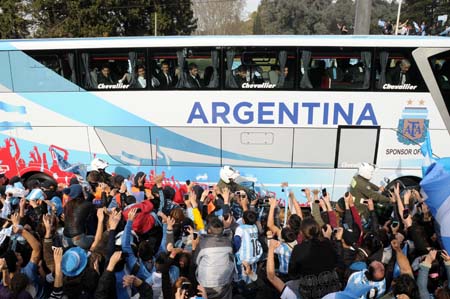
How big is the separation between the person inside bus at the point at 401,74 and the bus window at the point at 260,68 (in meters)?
1.93

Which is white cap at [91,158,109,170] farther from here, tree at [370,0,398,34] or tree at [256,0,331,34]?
tree at [256,0,331,34]

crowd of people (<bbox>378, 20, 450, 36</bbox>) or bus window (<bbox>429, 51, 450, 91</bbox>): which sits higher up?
crowd of people (<bbox>378, 20, 450, 36</bbox>)

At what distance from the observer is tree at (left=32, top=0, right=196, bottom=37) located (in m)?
30.0

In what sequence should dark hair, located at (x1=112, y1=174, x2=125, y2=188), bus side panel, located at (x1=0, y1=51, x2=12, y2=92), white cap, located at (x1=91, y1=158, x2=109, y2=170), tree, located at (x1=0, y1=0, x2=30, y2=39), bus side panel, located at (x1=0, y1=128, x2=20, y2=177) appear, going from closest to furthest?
1. dark hair, located at (x1=112, y1=174, x2=125, y2=188)
2. white cap, located at (x1=91, y1=158, x2=109, y2=170)
3. bus side panel, located at (x1=0, y1=51, x2=12, y2=92)
4. bus side panel, located at (x1=0, y1=128, x2=20, y2=177)
5. tree, located at (x1=0, y1=0, x2=30, y2=39)

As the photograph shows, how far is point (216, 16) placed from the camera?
179 ft

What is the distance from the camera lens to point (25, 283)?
3355 mm

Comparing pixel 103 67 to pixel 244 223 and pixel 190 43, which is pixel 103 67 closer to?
pixel 190 43

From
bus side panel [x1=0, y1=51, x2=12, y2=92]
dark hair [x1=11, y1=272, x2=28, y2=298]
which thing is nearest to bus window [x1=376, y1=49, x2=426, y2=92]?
dark hair [x1=11, y1=272, x2=28, y2=298]

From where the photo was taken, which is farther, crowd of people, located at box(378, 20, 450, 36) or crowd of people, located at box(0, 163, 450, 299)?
crowd of people, located at box(378, 20, 450, 36)

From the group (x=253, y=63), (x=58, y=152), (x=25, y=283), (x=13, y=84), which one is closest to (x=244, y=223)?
(x=25, y=283)

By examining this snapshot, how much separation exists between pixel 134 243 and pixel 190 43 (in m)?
4.52

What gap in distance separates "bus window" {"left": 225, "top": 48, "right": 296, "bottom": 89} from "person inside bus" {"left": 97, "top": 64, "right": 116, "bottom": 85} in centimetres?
245

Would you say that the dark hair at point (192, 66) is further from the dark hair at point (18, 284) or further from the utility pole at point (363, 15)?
the utility pole at point (363, 15)

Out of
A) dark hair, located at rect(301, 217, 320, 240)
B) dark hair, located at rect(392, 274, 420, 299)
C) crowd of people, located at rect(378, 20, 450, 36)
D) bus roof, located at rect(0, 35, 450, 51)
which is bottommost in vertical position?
dark hair, located at rect(392, 274, 420, 299)
